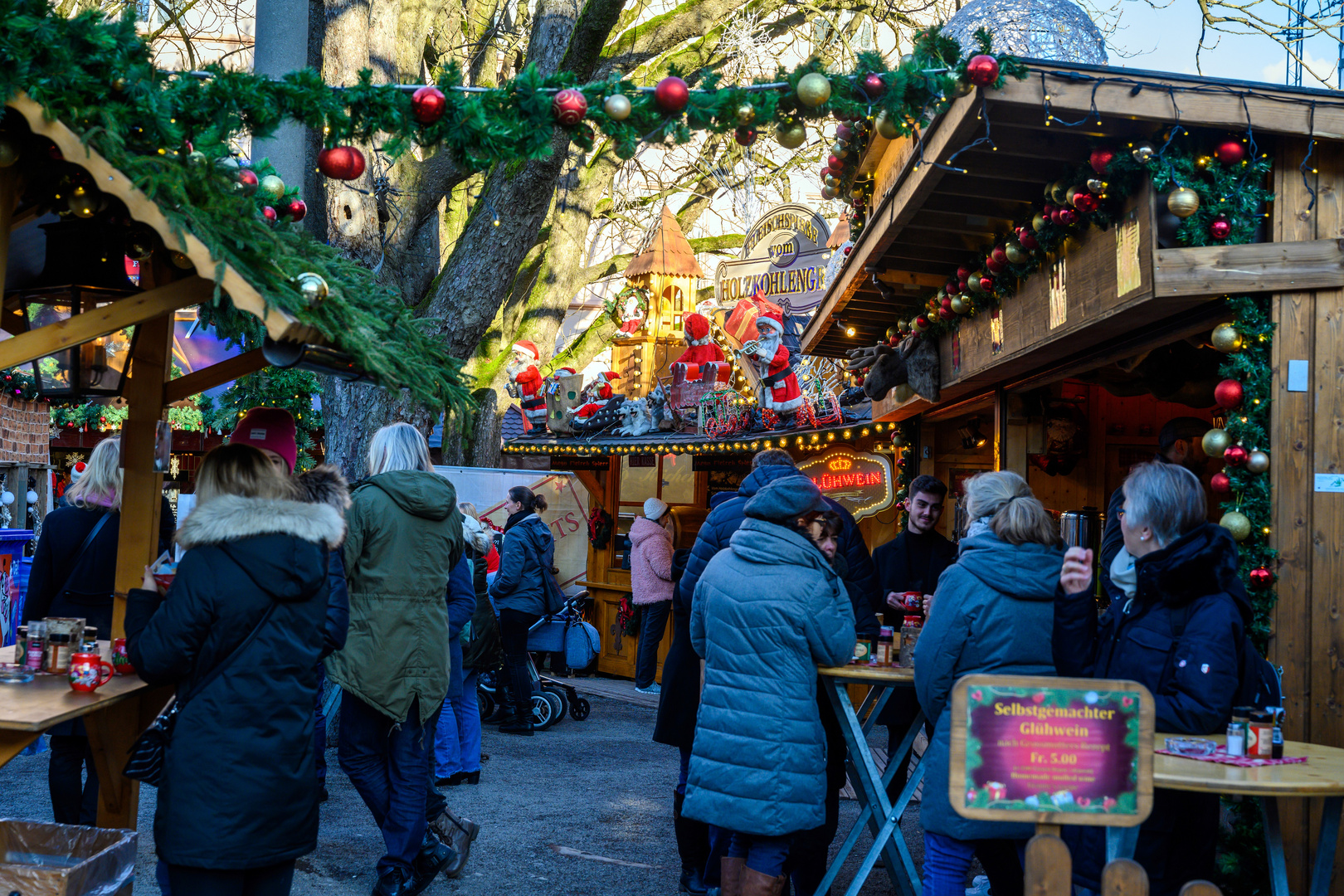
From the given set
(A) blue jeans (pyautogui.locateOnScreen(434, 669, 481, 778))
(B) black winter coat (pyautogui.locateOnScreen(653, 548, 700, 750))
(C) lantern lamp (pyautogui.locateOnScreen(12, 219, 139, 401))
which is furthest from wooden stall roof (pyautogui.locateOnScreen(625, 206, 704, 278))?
(C) lantern lamp (pyautogui.locateOnScreen(12, 219, 139, 401))

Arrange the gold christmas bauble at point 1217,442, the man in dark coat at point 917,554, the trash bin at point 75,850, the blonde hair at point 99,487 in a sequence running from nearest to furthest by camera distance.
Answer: the trash bin at point 75,850
the gold christmas bauble at point 1217,442
the blonde hair at point 99,487
the man in dark coat at point 917,554

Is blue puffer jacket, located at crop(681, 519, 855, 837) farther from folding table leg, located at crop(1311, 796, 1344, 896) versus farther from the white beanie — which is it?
the white beanie

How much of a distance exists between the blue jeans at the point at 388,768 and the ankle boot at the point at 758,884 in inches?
58.5

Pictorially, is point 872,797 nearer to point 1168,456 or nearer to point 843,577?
point 843,577

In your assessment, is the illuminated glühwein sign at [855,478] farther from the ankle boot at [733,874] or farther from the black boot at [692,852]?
the ankle boot at [733,874]

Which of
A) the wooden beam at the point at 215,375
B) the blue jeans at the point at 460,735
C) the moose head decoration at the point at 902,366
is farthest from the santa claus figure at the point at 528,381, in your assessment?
the wooden beam at the point at 215,375

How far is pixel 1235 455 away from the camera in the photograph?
13.4 ft

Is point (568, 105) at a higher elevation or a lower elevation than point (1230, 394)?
higher

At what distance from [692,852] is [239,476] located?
2701 mm

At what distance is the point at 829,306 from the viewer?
Answer: 8.55 m

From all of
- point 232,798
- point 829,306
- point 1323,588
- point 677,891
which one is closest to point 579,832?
point 677,891

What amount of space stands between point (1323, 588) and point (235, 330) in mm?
4088

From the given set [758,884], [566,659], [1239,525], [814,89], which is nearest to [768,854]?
[758,884]

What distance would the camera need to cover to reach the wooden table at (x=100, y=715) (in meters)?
3.06
